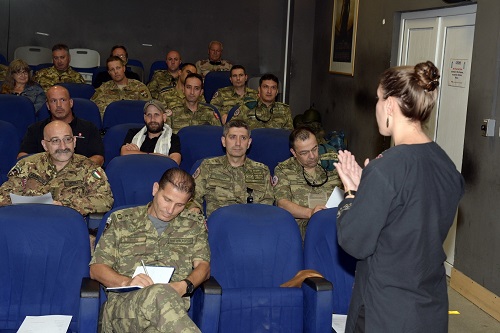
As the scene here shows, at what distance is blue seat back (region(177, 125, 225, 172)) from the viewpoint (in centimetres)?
592

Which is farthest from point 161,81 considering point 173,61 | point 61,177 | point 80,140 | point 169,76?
point 61,177

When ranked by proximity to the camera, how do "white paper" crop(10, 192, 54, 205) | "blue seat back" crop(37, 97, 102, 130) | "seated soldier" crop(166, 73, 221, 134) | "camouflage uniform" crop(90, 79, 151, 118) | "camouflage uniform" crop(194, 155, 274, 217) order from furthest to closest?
"camouflage uniform" crop(90, 79, 151, 118), "seated soldier" crop(166, 73, 221, 134), "blue seat back" crop(37, 97, 102, 130), "camouflage uniform" crop(194, 155, 274, 217), "white paper" crop(10, 192, 54, 205)

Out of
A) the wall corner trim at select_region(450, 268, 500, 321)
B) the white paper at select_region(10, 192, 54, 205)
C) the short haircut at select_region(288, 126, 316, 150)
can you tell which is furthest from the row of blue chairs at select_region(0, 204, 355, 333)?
the wall corner trim at select_region(450, 268, 500, 321)

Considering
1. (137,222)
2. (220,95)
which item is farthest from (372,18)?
(137,222)

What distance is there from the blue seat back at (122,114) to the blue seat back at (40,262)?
3.18 metres

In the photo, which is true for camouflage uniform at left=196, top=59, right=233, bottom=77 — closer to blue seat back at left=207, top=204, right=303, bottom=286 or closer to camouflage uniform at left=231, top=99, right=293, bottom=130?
camouflage uniform at left=231, top=99, right=293, bottom=130

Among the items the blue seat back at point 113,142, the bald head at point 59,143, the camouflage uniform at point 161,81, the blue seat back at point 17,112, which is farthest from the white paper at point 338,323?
the camouflage uniform at point 161,81

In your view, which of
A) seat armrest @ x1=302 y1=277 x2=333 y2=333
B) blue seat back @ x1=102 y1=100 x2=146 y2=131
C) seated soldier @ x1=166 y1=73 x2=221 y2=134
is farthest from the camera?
seated soldier @ x1=166 y1=73 x2=221 y2=134

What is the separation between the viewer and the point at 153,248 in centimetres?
362

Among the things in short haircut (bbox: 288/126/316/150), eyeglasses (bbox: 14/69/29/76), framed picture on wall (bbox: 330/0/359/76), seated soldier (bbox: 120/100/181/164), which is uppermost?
framed picture on wall (bbox: 330/0/359/76)

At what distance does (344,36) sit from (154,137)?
3.89m

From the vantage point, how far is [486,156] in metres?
5.03

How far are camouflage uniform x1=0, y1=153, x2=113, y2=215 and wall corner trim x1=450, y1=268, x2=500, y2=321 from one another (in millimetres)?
2678

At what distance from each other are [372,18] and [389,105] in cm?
598
